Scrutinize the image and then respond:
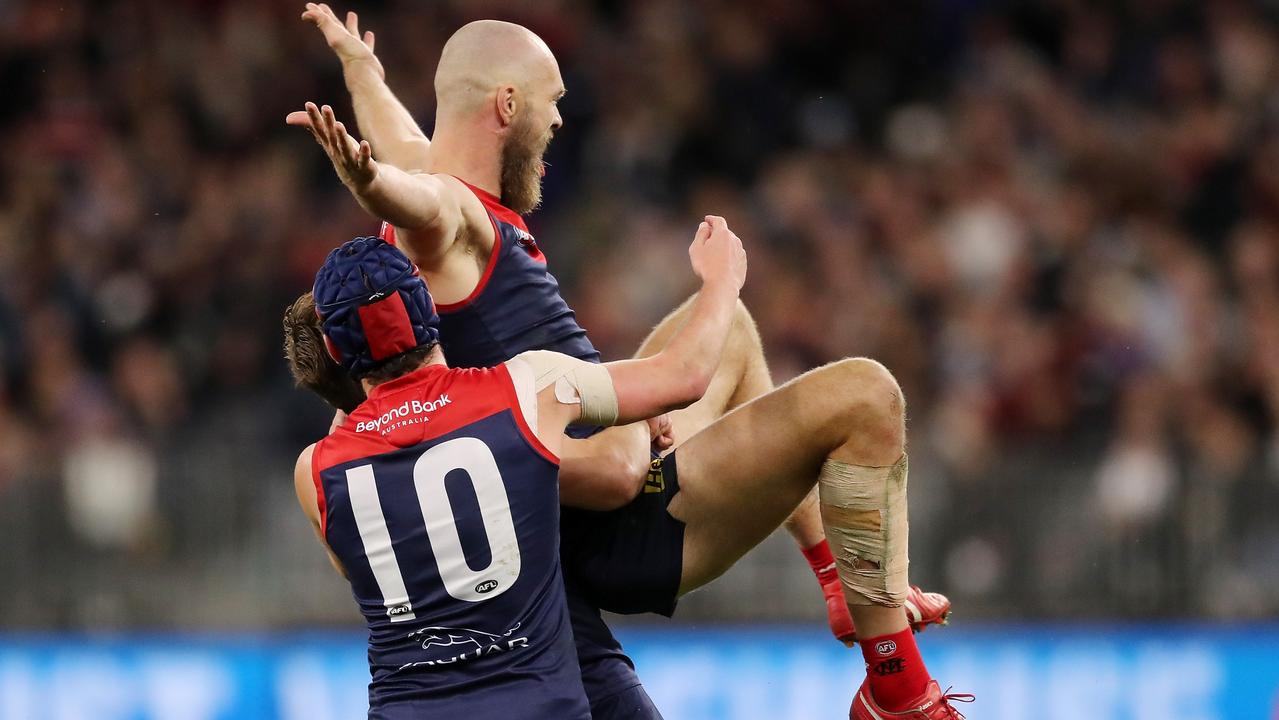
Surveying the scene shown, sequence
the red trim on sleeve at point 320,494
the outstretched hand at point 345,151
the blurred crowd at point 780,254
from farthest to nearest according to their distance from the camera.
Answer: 1. the blurred crowd at point 780,254
2. the red trim on sleeve at point 320,494
3. the outstretched hand at point 345,151

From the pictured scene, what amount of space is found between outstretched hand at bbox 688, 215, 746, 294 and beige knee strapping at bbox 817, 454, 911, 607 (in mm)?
635

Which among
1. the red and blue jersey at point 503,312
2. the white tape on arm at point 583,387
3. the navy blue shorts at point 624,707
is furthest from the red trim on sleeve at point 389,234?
the navy blue shorts at point 624,707

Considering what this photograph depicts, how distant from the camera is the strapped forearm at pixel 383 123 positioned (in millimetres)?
6133

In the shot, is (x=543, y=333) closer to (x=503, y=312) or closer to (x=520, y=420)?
(x=503, y=312)

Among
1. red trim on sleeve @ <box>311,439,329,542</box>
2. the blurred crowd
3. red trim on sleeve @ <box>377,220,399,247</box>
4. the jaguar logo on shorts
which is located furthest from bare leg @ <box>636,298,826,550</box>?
the blurred crowd

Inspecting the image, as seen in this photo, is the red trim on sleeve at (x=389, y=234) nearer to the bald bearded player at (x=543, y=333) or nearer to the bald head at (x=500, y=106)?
the bald bearded player at (x=543, y=333)

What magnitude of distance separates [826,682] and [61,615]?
445 cm

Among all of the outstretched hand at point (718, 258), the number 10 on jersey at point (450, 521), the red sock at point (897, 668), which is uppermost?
the outstretched hand at point (718, 258)

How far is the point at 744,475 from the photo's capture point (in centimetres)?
544

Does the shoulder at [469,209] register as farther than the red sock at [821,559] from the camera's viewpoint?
No

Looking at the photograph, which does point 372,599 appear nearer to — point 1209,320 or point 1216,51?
point 1209,320

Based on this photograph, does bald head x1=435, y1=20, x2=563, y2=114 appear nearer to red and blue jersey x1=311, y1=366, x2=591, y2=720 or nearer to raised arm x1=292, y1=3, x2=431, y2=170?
raised arm x1=292, y1=3, x2=431, y2=170

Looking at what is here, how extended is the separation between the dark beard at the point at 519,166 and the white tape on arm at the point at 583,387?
3.27 feet

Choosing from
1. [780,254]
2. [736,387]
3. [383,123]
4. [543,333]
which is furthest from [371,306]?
[780,254]
